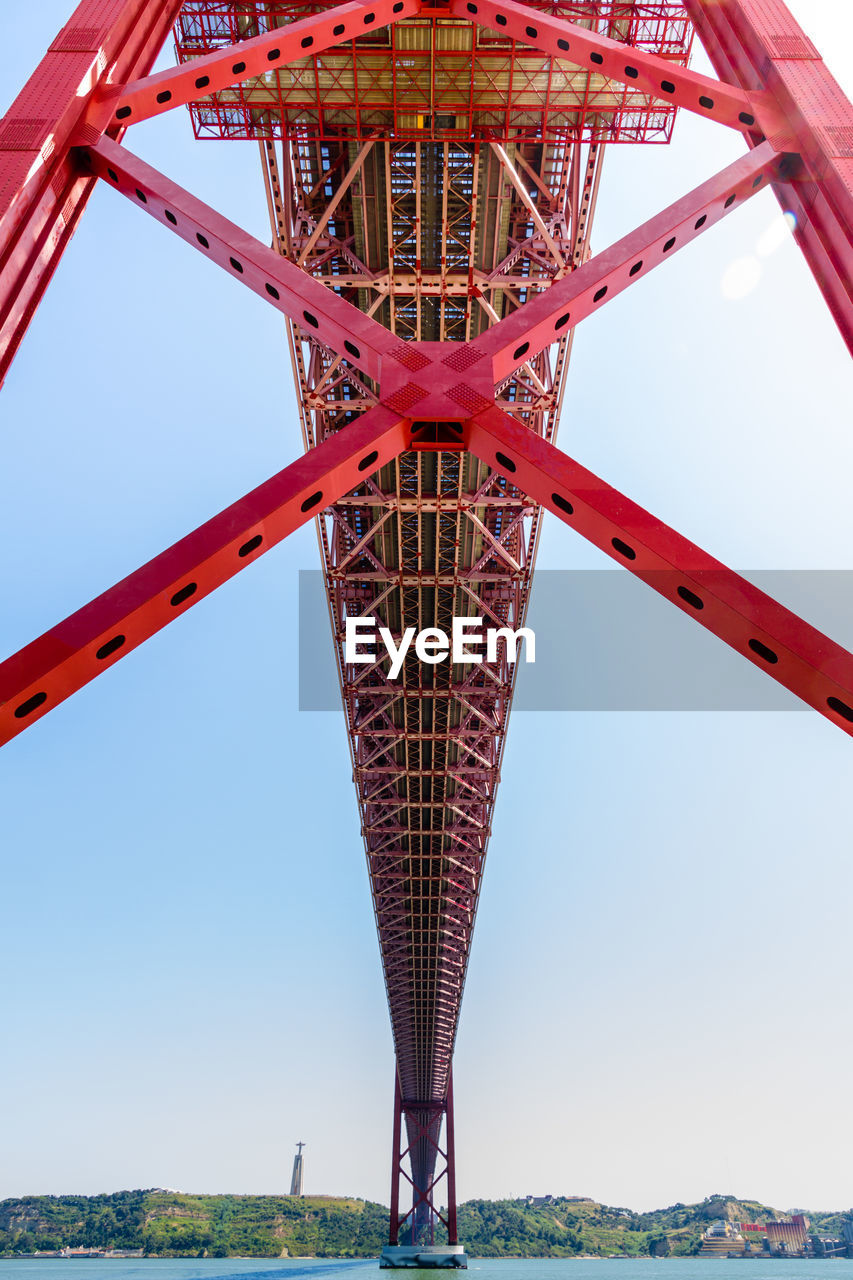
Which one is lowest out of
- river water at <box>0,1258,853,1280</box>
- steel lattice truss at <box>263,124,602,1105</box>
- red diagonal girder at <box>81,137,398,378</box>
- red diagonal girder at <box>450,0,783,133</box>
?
river water at <box>0,1258,853,1280</box>

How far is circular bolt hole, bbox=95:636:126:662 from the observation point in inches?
155

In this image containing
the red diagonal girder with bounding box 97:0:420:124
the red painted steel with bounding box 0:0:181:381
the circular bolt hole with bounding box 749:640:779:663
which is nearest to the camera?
the circular bolt hole with bounding box 749:640:779:663

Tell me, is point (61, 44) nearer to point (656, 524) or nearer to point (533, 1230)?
point (656, 524)

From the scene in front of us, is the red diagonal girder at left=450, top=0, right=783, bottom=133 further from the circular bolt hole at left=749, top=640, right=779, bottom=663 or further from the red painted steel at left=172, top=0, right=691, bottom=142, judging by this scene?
the circular bolt hole at left=749, top=640, right=779, bottom=663

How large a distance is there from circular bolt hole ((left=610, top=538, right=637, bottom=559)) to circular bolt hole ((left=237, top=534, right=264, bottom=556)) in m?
2.00

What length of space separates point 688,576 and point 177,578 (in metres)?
2.65

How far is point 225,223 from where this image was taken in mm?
5355

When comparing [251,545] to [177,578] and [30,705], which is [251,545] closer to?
[177,578]

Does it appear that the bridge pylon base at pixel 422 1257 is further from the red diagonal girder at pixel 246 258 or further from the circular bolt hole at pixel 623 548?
the red diagonal girder at pixel 246 258

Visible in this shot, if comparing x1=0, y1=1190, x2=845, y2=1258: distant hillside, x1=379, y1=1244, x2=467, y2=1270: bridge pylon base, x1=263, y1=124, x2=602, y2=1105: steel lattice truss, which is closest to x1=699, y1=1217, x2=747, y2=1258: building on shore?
x1=0, y1=1190, x2=845, y2=1258: distant hillside

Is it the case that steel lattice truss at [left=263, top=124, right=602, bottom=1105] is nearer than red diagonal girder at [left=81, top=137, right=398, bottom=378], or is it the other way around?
red diagonal girder at [left=81, top=137, right=398, bottom=378]

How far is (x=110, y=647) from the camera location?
401cm

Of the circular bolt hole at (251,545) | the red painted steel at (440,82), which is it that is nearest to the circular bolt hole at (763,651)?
the circular bolt hole at (251,545)

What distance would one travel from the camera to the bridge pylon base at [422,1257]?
4588 centimetres
